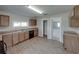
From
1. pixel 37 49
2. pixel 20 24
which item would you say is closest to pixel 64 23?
pixel 37 49

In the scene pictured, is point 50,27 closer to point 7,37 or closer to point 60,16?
point 60,16

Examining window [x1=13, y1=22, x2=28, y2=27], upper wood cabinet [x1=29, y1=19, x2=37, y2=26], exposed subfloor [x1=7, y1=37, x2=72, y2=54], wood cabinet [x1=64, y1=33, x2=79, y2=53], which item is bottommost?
exposed subfloor [x1=7, y1=37, x2=72, y2=54]

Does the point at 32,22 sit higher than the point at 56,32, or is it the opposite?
the point at 32,22

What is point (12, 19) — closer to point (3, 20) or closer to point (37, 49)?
point (3, 20)

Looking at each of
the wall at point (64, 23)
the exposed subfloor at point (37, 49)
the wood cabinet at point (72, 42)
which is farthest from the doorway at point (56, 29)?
the wood cabinet at point (72, 42)

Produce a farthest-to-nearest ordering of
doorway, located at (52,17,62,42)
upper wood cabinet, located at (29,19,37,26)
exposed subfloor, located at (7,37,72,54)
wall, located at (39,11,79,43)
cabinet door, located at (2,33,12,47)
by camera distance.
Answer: upper wood cabinet, located at (29,19,37,26)
doorway, located at (52,17,62,42)
wall, located at (39,11,79,43)
cabinet door, located at (2,33,12,47)
exposed subfloor, located at (7,37,72,54)

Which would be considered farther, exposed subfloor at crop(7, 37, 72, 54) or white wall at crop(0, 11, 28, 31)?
white wall at crop(0, 11, 28, 31)

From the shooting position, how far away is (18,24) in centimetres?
570

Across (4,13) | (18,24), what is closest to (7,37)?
(4,13)

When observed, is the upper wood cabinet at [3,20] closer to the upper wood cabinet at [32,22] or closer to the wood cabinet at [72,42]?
the upper wood cabinet at [32,22]

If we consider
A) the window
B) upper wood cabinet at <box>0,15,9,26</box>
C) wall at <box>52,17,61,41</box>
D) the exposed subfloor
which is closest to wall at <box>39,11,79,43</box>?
wall at <box>52,17,61,41</box>

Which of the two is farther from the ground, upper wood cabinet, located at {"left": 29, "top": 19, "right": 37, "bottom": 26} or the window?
upper wood cabinet, located at {"left": 29, "top": 19, "right": 37, "bottom": 26}

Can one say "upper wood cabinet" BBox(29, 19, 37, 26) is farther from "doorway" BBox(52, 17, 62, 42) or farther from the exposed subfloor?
the exposed subfloor
